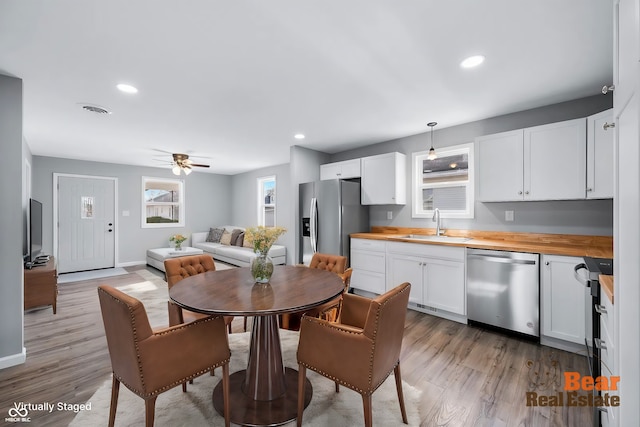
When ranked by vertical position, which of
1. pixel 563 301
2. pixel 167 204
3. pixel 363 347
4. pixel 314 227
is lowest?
pixel 563 301

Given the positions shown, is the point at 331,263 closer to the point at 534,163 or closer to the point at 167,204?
the point at 534,163

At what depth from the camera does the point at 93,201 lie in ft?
19.4

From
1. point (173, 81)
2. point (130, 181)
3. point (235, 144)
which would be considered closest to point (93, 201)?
point (130, 181)

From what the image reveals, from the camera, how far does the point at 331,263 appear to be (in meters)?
2.73

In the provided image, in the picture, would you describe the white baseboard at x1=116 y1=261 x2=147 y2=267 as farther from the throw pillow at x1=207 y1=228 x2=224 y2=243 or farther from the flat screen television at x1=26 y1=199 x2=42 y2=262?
the flat screen television at x1=26 y1=199 x2=42 y2=262

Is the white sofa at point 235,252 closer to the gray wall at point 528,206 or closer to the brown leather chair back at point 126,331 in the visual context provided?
the gray wall at point 528,206

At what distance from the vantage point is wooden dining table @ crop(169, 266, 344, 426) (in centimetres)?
152

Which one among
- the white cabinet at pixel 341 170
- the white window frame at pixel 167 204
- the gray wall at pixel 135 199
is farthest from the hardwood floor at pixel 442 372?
the white window frame at pixel 167 204

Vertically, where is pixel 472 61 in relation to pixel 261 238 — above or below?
above

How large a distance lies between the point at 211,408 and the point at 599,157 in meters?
3.72

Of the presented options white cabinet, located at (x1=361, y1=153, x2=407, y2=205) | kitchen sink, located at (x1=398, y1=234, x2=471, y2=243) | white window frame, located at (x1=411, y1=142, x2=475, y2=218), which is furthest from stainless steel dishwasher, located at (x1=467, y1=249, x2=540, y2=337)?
white cabinet, located at (x1=361, y1=153, x2=407, y2=205)

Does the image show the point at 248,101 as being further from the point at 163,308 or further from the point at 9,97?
the point at 163,308

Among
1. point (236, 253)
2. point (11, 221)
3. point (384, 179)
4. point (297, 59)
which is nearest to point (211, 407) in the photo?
point (11, 221)

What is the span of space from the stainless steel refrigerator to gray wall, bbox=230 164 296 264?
118 centimetres
